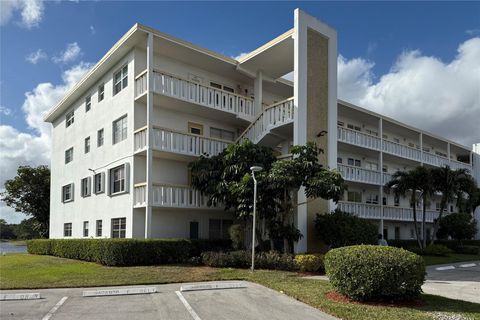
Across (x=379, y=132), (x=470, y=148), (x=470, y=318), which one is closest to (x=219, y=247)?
(x=470, y=318)

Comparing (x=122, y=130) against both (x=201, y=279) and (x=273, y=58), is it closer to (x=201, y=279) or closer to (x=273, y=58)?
(x=273, y=58)

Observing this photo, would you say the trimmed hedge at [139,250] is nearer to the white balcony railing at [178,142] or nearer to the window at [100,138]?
the white balcony railing at [178,142]

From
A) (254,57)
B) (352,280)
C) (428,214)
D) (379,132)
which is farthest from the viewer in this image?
(428,214)

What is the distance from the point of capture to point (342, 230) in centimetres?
1866

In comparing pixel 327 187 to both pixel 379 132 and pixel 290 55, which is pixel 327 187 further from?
pixel 379 132

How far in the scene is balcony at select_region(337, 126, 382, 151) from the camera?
28.0 metres

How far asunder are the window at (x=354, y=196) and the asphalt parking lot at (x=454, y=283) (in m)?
11.3

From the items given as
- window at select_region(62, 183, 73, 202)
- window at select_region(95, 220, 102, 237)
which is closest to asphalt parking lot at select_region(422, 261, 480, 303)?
window at select_region(95, 220, 102, 237)

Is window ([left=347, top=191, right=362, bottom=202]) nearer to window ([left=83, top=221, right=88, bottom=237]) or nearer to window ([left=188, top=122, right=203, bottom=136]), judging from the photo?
window ([left=188, top=122, right=203, bottom=136])

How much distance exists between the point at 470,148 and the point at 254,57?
3241cm

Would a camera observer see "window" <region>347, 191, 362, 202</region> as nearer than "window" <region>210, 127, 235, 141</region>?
No

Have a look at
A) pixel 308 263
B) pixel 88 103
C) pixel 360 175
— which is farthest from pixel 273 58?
pixel 88 103

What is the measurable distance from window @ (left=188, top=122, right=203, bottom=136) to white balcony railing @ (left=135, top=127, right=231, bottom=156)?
171cm

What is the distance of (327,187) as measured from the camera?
16.8 m
